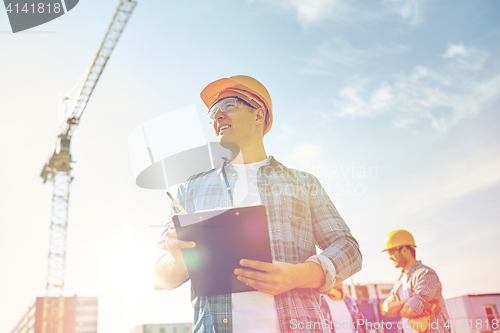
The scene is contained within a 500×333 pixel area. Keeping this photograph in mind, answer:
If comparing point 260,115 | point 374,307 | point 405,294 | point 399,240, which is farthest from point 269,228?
point 374,307

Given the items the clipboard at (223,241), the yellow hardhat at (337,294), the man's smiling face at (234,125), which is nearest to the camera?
the clipboard at (223,241)

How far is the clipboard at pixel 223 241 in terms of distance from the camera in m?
1.64

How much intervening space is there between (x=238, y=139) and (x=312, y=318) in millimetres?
1282

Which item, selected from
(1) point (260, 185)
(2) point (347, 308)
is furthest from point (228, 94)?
(2) point (347, 308)

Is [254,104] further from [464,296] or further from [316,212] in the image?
[464,296]

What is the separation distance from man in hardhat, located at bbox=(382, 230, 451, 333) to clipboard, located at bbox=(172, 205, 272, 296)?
14.5 feet

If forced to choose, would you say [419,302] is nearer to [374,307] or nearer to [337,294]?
[337,294]

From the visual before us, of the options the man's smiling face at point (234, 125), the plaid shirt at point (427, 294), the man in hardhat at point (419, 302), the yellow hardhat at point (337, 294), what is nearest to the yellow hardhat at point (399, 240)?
the man in hardhat at point (419, 302)

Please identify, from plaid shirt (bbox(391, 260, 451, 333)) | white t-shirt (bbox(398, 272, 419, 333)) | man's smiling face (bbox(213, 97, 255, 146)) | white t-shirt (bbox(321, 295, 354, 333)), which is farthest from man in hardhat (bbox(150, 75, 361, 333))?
white t-shirt (bbox(321, 295, 354, 333))

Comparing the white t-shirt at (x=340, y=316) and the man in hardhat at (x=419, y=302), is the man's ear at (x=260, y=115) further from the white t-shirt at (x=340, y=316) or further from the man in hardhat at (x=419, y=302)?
the white t-shirt at (x=340, y=316)

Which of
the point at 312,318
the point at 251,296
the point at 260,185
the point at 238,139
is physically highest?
the point at 238,139

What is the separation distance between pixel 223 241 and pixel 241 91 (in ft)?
4.52

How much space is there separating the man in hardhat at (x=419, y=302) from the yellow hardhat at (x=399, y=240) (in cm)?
42

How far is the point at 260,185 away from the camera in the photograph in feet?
7.72
